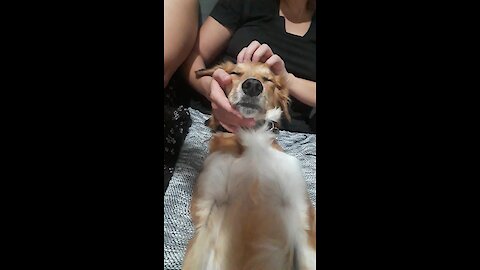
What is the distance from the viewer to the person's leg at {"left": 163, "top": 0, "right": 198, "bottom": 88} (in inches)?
36.1

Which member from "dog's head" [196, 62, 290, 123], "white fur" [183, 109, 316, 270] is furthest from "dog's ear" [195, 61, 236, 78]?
"white fur" [183, 109, 316, 270]

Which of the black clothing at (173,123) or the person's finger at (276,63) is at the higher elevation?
the person's finger at (276,63)

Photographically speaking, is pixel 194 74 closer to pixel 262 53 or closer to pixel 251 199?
pixel 262 53

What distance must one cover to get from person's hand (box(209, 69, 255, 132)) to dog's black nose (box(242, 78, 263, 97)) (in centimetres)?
3

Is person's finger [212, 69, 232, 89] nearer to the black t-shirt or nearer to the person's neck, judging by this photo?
the black t-shirt

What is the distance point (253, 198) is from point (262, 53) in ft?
0.83

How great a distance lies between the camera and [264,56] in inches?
35.7

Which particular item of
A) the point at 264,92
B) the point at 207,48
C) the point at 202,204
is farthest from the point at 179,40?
the point at 202,204

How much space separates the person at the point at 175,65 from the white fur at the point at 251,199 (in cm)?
7

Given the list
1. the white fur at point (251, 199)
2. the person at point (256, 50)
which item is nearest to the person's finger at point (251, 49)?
the person at point (256, 50)

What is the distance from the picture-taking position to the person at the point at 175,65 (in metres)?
0.92

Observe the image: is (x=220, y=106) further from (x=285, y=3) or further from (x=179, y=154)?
(x=285, y=3)

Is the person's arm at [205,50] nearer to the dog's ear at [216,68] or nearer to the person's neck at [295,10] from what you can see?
the dog's ear at [216,68]

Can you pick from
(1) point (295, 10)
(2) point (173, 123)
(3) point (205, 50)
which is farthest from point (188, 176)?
(1) point (295, 10)
